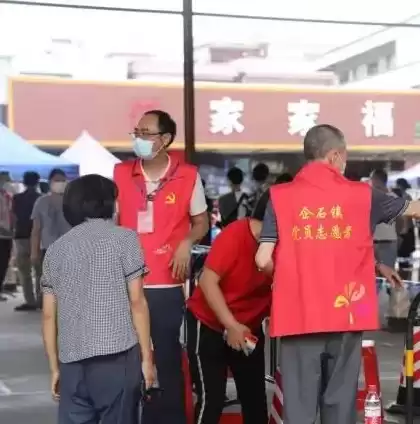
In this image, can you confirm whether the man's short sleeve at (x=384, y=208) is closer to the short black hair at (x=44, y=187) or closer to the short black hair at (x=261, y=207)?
the short black hair at (x=261, y=207)

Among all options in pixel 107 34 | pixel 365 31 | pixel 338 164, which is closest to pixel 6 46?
pixel 107 34

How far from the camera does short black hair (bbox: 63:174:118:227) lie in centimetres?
361

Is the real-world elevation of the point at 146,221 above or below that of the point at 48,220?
above

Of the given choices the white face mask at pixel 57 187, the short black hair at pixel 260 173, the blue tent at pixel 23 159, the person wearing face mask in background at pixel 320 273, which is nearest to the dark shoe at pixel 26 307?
the blue tent at pixel 23 159

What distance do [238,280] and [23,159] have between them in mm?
7718

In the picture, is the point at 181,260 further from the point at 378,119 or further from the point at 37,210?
the point at 378,119

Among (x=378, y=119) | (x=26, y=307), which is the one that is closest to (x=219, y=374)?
(x=26, y=307)

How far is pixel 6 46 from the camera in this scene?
10.8 meters

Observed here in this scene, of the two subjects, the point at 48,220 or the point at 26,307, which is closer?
the point at 48,220

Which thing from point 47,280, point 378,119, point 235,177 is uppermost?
point 378,119

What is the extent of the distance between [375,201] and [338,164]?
0.80ft

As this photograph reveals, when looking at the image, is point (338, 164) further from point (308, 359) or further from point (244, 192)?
point (244, 192)

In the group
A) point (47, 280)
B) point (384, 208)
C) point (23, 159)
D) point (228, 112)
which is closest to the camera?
point (47, 280)

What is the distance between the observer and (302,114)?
13.9 meters
